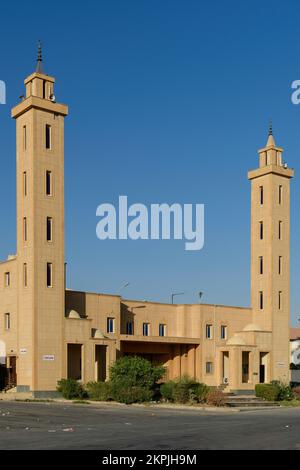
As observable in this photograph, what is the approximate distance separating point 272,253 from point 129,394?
91.5 ft

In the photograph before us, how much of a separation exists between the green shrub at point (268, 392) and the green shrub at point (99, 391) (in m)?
15.1

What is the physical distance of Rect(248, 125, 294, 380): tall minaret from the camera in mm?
67812

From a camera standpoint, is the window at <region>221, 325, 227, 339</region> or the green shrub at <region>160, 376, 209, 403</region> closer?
the green shrub at <region>160, 376, 209, 403</region>

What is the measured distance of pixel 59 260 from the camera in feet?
175

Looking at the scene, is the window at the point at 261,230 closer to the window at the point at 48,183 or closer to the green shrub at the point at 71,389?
the window at the point at 48,183

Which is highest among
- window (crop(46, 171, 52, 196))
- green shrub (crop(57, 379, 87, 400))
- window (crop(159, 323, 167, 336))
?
window (crop(46, 171, 52, 196))

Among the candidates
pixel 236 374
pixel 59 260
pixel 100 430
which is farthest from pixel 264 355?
pixel 100 430

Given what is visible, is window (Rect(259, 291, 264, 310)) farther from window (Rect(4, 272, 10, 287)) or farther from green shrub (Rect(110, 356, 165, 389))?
window (Rect(4, 272, 10, 287))

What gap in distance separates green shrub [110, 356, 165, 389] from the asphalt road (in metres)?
13.1

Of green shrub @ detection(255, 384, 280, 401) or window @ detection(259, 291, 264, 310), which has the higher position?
window @ detection(259, 291, 264, 310)

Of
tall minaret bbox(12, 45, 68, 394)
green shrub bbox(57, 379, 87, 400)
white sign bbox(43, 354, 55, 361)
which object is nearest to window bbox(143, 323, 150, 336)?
tall minaret bbox(12, 45, 68, 394)

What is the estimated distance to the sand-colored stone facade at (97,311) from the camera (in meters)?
51.8
